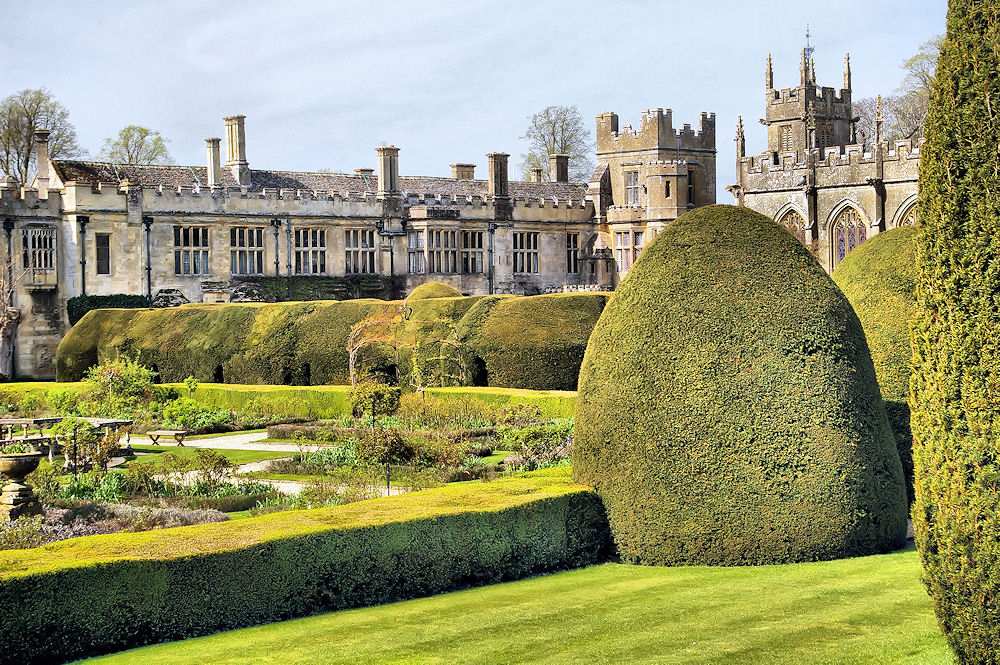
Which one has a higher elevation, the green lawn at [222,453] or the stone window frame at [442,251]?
the stone window frame at [442,251]

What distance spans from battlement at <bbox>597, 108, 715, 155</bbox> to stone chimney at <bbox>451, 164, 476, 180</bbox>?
494cm

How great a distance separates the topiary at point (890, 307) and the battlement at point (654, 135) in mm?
37489

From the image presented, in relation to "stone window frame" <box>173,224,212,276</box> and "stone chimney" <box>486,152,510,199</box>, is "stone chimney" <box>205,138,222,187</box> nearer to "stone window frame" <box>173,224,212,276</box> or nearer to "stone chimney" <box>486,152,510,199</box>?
"stone window frame" <box>173,224,212,276</box>

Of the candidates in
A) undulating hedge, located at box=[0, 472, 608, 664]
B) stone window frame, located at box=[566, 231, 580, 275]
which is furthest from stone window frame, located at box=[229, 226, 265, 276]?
undulating hedge, located at box=[0, 472, 608, 664]

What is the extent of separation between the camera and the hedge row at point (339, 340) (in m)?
A: 25.7

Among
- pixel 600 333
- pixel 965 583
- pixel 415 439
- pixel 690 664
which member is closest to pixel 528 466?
pixel 415 439

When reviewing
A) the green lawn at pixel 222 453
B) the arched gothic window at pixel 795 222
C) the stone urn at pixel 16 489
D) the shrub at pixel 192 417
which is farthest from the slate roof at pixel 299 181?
the stone urn at pixel 16 489

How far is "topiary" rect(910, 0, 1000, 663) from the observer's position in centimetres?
662

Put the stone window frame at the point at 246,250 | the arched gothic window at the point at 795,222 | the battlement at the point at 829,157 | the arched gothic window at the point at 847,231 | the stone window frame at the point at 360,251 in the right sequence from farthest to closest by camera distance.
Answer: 1. the stone window frame at the point at 360,251
2. the stone window frame at the point at 246,250
3. the arched gothic window at the point at 795,222
4. the arched gothic window at the point at 847,231
5. the battlement at the point at 829,157

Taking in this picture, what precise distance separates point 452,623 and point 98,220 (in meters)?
34.1

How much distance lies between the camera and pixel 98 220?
134 feet

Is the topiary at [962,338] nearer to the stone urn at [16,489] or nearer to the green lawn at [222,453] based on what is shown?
the stone urn at [16,489]

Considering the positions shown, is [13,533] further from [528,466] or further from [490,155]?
[490,155]

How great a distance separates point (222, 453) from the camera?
20188mm
